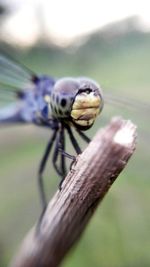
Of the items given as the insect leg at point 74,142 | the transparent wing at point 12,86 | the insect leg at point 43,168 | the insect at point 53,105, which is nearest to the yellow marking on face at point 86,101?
the insect at point 53,105

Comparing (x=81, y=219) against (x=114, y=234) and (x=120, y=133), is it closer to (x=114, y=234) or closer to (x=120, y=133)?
(x=120, y=133)

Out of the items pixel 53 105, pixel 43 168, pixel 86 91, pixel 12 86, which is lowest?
pixel 43 168

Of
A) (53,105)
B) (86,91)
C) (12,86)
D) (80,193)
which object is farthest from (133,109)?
(80,193)

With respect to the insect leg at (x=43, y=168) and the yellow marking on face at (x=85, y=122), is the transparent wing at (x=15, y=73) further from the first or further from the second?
the yellow marking on face at (x=85, y=122)

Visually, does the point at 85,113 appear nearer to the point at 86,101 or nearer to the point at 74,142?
the point at 86,101

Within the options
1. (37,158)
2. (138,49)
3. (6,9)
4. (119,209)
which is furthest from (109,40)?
(119,209)

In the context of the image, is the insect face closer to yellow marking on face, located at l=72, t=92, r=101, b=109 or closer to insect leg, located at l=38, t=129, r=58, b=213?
yellow marking on face, located at l=72, t=92, r=101, b=109
